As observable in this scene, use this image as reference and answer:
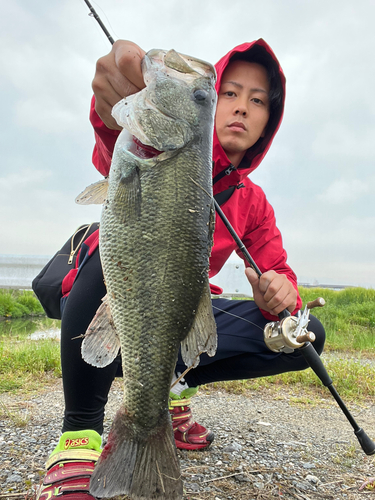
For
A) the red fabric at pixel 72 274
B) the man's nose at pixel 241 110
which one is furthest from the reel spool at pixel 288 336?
the man's nose at pixel 241 110

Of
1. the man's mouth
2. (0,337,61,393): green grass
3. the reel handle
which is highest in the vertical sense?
the man's mouth

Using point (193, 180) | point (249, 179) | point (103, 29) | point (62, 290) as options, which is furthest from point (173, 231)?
point (249, 179)

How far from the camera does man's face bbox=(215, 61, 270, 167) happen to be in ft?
10.2

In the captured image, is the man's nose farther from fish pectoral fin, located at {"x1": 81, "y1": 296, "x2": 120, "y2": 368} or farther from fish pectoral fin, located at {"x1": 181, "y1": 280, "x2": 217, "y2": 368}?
fish pectoral fin, located at {"x1": 81, "y1": 296, "x2": 120, "y2": 368}

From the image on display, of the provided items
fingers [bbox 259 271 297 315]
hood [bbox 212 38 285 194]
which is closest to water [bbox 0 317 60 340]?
hood [bbox 212 38 285 194]

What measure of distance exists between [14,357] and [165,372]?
3.77 m

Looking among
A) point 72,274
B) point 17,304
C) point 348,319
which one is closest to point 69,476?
point 72,274

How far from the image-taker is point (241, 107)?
3.08 m

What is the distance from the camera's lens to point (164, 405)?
1.69 meters

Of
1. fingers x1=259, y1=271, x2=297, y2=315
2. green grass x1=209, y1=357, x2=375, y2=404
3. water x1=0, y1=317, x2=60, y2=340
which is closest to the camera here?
fingers x1=259, y1=271, x2=297, y2=315

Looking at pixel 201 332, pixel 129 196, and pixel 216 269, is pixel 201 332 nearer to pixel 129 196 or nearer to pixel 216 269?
pixel 129 196

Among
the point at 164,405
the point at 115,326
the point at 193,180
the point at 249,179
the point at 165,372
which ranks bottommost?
the point at 164,405

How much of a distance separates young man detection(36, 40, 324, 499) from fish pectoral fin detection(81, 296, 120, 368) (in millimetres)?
444

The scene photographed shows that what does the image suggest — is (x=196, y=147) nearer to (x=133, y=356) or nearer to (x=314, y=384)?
(x=133, y=356)
